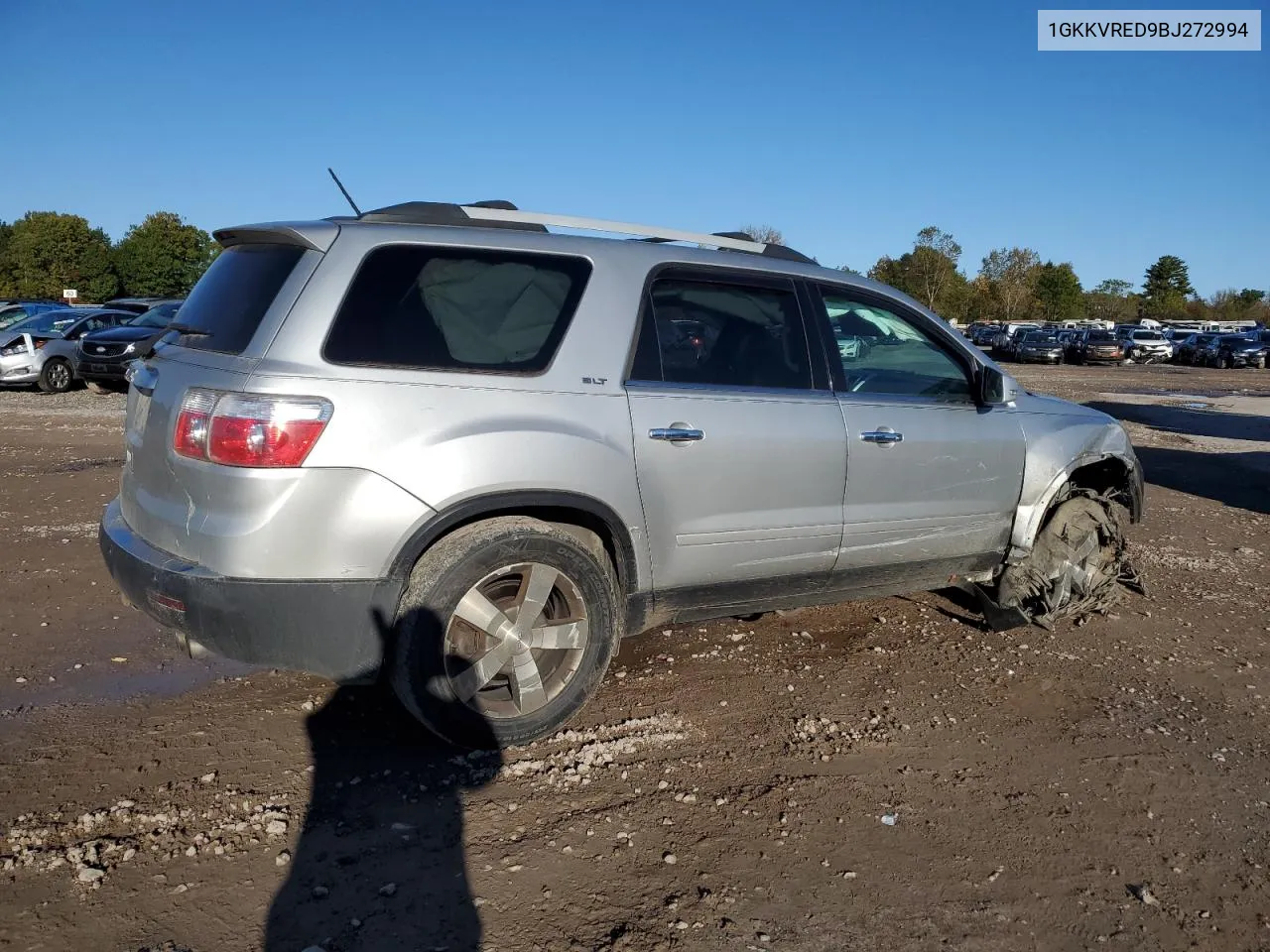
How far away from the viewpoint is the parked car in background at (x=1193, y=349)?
41969 millimetres

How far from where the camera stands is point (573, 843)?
3080 mm

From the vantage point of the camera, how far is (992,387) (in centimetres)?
465

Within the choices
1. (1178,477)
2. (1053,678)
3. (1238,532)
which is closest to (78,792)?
(1053,678)

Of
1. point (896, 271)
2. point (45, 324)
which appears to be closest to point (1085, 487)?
point (45, 324)

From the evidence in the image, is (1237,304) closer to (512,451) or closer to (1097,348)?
(1097,348)

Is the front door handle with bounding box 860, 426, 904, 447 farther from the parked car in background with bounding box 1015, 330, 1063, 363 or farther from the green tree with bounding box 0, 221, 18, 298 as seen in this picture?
the green tree with bounding box 0, 221, 18, 298

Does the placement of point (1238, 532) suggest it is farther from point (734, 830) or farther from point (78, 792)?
point (78, 792)

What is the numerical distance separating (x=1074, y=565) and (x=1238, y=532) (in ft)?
11.9

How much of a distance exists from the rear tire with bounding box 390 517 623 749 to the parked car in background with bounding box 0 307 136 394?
61.5 ft

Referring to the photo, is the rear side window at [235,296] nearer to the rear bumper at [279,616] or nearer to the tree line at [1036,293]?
the rear bumper at [279,616]

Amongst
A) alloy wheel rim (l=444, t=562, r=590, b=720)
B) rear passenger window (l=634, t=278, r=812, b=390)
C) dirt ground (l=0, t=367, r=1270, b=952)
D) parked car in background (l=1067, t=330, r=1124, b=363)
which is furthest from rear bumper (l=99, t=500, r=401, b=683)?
parked car in background (l=1067, t=330, r=1124, b=363)

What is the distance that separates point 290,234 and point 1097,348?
44.6m

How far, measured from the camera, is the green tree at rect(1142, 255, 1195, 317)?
92.0 metres

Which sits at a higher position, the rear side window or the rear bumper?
the rear side window
